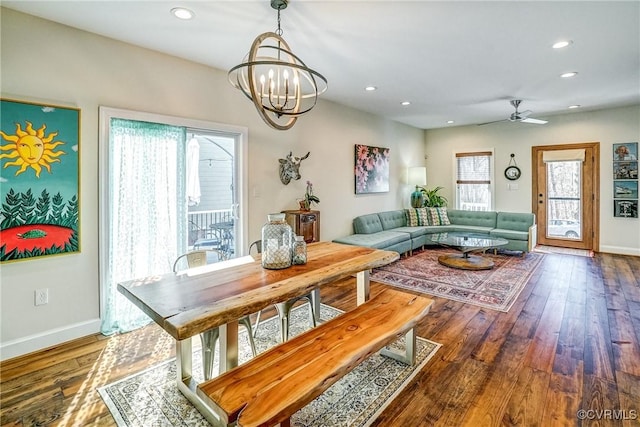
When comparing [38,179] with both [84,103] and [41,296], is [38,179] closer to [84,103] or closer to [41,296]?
[84,103]

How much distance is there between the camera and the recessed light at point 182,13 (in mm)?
2418

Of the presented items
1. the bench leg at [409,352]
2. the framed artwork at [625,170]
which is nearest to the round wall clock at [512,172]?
the framed artwork at [625,170]

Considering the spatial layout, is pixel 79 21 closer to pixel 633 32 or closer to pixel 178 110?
pixel 178 110

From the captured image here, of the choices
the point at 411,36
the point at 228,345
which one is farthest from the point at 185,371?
the point at 411,36

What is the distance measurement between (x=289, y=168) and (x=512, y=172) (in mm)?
5202

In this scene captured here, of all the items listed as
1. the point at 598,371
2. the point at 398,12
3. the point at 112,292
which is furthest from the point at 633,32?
the point at 112,292

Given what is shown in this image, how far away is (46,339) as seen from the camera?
2615mm

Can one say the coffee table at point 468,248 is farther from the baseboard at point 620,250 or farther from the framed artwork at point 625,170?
the framed artwork at point 625,170

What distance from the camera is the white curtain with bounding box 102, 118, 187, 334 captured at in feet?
9.54

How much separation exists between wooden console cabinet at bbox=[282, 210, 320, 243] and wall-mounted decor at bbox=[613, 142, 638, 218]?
5.63 meters

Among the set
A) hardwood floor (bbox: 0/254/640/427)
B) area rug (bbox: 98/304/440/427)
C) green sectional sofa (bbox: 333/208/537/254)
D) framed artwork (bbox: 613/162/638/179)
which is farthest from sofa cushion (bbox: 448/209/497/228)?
area rug (bbox: 98/304/440/427)

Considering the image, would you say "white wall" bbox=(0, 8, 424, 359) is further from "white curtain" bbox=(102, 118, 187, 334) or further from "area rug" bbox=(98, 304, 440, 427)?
"area rug" bbox=(98, 304, 440, 427)

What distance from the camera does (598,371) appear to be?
2.25 meters

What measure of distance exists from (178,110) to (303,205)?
1973 millimetres
